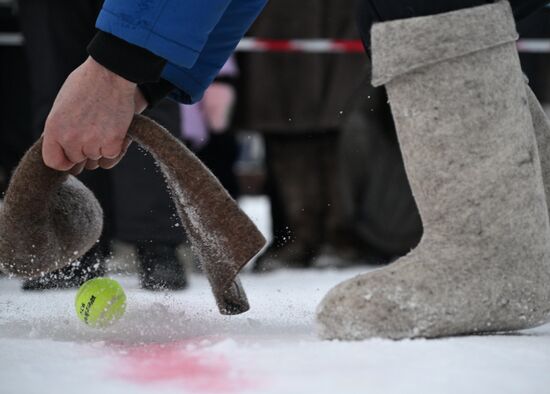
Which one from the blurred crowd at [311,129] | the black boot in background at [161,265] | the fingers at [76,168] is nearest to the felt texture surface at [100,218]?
the fingers at [76,168]

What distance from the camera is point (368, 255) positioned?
3781 mm

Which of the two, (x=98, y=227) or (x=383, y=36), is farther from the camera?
(x=98, y=227)

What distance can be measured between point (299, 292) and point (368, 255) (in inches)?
54.9

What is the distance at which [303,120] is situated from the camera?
12.0ft

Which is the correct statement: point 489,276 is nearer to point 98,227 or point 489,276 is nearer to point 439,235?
point 439,235

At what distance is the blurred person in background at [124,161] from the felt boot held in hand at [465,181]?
1.33m

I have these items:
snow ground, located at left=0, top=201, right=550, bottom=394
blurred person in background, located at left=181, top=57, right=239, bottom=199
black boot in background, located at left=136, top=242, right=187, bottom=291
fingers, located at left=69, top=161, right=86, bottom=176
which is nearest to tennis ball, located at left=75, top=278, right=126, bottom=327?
snow ground, located at left=0, top=201, right=550, bottom=394

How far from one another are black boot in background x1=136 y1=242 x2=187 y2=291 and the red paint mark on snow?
1.19 m

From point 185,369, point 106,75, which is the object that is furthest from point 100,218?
point 185,369

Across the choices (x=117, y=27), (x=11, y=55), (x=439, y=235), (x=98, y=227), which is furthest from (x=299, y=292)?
(x=11, y=55)

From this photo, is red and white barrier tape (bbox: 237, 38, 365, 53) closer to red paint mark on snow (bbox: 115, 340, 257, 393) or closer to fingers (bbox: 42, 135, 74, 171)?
fingers (bbox: 42, 135, 74, 171)

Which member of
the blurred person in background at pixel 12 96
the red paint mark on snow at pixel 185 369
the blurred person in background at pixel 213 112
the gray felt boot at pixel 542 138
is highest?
the gray felt boot at pixel 542 138

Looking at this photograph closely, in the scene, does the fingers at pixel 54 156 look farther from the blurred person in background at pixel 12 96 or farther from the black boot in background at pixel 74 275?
the blurred person in background at pixel 12 96

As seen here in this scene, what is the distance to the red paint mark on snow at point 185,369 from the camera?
112cm
